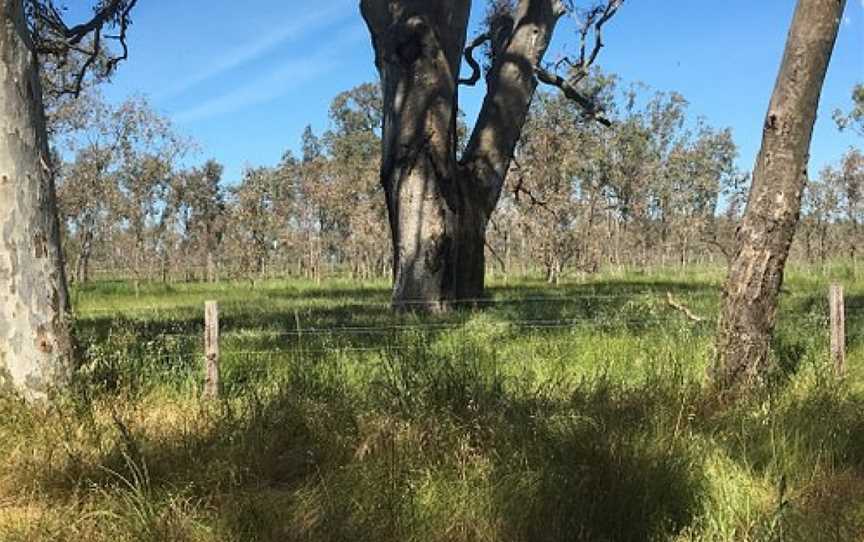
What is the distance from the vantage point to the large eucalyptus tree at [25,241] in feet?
17.4

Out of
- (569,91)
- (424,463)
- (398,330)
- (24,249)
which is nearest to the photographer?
(424,463)

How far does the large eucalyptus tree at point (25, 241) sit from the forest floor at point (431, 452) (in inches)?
11.1

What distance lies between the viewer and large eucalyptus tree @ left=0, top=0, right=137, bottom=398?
5.30 meters

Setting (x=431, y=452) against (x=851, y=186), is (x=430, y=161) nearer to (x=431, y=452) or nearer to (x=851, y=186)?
(x=431, y=452)

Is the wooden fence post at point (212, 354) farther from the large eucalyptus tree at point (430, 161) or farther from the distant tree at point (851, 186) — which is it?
the distant tree at point (851, 186)

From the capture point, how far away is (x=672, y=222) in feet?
185

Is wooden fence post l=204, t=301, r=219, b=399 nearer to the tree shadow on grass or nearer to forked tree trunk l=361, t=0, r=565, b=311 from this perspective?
the tree shadow on grass

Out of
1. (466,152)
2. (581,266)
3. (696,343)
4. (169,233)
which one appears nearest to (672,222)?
(581,266)

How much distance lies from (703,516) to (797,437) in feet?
3.46

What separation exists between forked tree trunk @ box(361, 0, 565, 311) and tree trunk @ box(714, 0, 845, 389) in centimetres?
569

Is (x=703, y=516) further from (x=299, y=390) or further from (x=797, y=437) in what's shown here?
(x=299, y=390)

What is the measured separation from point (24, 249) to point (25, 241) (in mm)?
55

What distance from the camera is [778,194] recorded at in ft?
18.3

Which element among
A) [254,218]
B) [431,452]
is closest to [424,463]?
[431,452]
